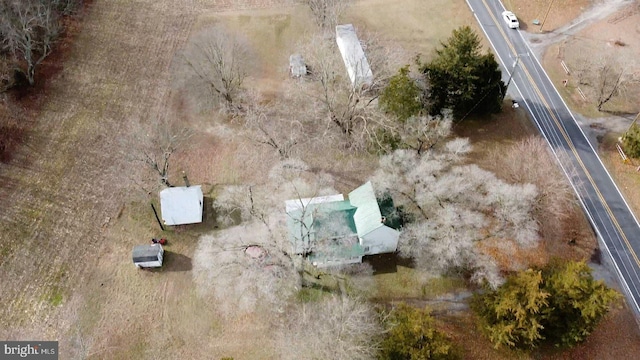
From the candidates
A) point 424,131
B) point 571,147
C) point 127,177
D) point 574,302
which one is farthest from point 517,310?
point 127,177

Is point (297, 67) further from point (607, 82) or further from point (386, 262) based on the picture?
point (607, 82)

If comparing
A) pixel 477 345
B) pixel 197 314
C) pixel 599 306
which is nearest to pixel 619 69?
pixel 599 306

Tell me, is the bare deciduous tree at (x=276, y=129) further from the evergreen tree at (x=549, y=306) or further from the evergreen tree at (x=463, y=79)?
the evergreen tree at (x=549, y=306)

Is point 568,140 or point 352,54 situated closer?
point 568,140

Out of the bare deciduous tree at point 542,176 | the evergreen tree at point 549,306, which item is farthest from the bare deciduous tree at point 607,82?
the evergreen tree at point 549,306

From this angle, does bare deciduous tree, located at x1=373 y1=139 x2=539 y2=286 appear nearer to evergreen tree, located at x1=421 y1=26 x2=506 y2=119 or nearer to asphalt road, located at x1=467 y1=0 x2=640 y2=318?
asphalt road, located at x1=467 y1=0 x2=640 y2=318

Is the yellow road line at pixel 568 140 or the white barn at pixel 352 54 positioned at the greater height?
the white barn at pixel 352 54
